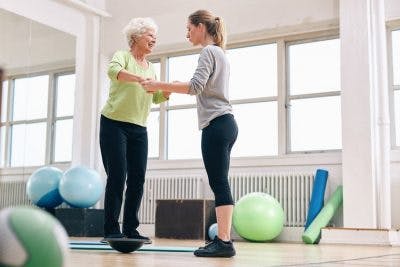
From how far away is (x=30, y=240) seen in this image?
1.18m

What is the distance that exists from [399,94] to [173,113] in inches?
103

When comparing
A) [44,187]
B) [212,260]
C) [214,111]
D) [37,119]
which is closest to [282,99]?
[44,187]

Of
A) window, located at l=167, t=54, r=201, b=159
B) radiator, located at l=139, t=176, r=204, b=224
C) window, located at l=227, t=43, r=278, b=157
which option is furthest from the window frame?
window, located at l=167, t=54, r=201, b=159

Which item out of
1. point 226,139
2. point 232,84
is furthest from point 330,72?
point 226,139

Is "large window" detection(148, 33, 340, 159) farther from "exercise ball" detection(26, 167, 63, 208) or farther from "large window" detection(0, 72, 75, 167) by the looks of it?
"exercise ball" detection(26, 167, 63, 208)

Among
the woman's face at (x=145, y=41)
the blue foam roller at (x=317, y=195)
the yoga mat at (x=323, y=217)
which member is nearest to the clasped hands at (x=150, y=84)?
the woman's face at (x=145, y=41)

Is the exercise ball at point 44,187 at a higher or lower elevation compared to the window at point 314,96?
lower

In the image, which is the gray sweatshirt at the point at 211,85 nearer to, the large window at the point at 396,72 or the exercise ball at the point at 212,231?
the exercise ball at the point at 212,231

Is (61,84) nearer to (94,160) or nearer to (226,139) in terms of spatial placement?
(94,160)

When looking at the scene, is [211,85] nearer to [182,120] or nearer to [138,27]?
[138,27]

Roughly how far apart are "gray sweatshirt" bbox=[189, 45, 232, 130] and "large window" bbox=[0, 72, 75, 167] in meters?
4.06

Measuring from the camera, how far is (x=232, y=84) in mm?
6527

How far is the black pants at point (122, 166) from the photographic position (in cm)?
315

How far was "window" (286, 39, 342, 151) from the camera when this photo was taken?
5.86 meters
